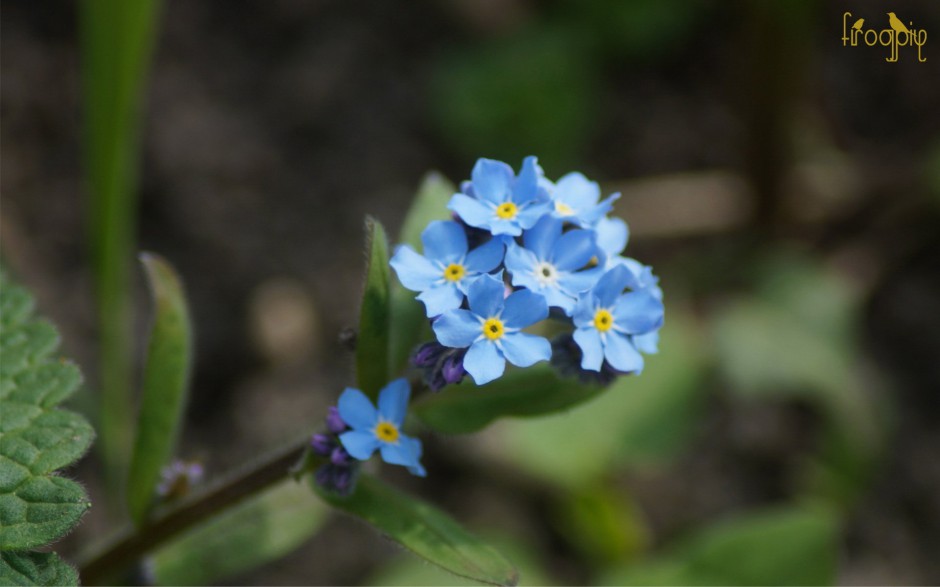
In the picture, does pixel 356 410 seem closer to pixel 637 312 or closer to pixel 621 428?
pixel 637 312

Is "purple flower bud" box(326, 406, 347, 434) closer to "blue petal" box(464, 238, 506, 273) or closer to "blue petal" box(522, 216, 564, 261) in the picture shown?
"blue petal" box(464, 238, 506, 273)

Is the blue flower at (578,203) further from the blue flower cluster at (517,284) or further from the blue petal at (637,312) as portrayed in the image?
the blue petal at (637,312)

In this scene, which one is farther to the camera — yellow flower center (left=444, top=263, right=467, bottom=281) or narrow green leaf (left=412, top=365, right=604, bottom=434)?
narrow green leaf (left=412, top=365, right=604, bottom=434)

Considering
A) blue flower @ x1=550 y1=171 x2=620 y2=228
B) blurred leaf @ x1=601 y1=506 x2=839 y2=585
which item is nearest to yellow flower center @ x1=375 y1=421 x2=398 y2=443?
blue flower @ x1=550 y1=171 x2=620 y2=228

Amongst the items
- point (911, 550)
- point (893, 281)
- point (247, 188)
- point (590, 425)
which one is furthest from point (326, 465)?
point (893, 281)

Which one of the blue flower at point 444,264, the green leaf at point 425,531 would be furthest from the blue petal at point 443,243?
the green leaf at point 425,531
